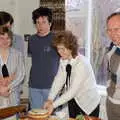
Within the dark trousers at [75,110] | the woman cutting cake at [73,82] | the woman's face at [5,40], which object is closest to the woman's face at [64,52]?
the woman cutting cake at [73,82]

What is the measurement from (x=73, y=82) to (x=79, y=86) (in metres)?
0.07

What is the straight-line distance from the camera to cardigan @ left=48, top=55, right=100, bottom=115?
90.7 inches

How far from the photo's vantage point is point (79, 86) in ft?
7.68

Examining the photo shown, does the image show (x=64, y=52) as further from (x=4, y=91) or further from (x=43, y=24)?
(x=43, y=24)

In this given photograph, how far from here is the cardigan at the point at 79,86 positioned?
230 centimetres

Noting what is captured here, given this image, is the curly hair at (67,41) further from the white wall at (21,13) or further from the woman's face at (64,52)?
the white wall at (21,13)

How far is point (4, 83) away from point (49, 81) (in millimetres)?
584

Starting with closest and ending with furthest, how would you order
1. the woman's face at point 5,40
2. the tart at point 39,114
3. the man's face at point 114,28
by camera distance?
the man's face at point 114,28, the tart at point 39,114, the woman's face at point 5,40

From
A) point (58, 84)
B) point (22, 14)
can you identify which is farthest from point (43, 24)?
point (22, 14)

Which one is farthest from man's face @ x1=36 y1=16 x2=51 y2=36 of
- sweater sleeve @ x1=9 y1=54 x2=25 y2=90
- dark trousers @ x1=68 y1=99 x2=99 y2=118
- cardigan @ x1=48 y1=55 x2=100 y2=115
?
dark trousers @ x1=68 y1=99 x2=99 y2=118

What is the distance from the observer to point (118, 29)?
200cm

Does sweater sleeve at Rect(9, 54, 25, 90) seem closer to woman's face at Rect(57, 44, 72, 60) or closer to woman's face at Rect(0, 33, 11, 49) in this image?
woman's face at Rect(0, 33, 11, 49)

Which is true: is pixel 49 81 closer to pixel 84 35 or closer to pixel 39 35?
pixel 39 35

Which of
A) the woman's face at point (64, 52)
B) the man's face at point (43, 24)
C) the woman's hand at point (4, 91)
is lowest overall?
the woman's hand at point (4, 91)
